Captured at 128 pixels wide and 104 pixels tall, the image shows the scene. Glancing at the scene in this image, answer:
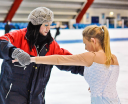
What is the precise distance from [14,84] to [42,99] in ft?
1.03

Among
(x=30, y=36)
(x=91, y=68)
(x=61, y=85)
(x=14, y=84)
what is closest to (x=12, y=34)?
(x=30, y=36)

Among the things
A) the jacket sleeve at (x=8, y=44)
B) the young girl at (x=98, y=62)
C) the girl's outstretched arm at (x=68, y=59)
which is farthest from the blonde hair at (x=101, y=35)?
the jacket sleeve at (x=8, y=44)

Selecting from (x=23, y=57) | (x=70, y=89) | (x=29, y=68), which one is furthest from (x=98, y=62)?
(x=70, y=89)

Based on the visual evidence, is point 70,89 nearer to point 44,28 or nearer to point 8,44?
point 44,28

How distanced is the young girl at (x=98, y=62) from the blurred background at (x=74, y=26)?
1.51 m

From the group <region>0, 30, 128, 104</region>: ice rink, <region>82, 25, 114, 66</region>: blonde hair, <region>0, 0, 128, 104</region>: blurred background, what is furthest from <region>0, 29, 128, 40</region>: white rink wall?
<region>82, 25, 114, 66</region>: blonde hair

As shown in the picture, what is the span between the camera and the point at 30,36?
1.72 metres

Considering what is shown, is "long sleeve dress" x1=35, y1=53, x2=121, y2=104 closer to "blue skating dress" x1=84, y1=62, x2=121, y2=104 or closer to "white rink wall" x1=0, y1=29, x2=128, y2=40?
"blue skating dress" x1=84, y1=62, x2=121, y2=104

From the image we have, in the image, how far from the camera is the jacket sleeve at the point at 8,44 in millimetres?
1513

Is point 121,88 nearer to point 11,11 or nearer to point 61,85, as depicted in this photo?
point 61,85

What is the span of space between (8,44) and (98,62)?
64 centimetres

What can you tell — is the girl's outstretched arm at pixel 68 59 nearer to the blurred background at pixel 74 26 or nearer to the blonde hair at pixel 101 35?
the blonde hair at pixel 101 35

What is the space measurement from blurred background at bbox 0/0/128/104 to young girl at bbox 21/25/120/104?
1.51 metres

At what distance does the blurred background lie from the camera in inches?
130
